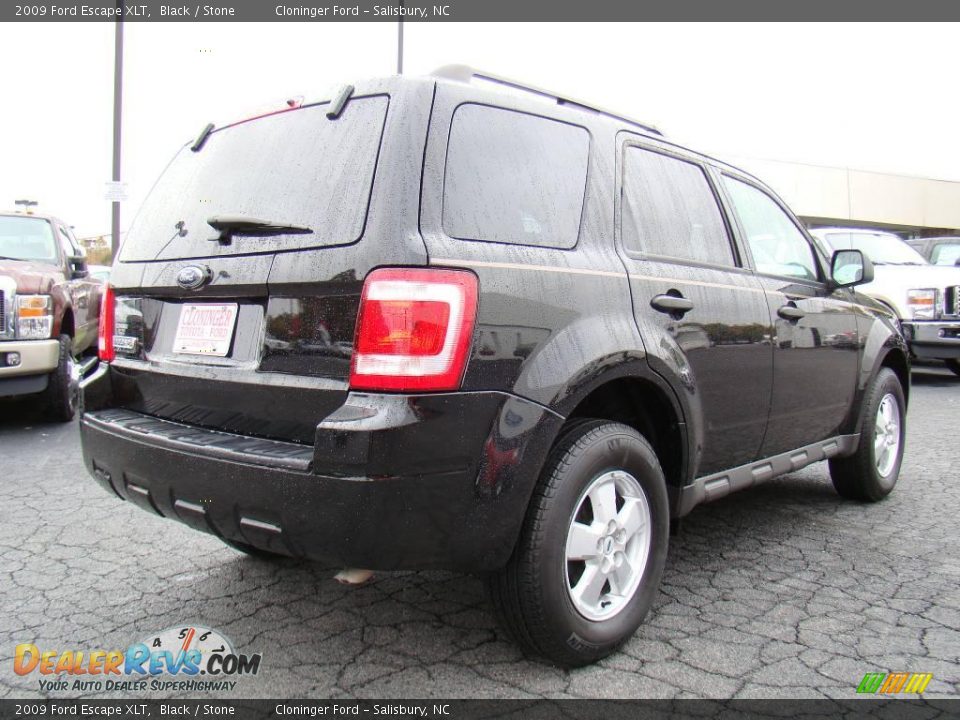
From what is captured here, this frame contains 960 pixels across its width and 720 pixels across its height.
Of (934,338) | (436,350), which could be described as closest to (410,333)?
(436,350)

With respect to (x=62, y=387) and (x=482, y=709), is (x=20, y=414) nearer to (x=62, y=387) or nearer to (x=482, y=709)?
(x=62, y=387)

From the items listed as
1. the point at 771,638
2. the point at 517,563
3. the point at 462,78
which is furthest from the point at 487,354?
the point at 771,638

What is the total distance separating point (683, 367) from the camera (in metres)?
2.87

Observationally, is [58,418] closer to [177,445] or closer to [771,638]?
[177,445]

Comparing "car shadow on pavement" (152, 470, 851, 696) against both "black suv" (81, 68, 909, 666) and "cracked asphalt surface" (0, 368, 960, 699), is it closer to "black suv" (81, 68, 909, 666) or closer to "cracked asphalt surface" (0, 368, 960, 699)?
"cracked asphalt surface" (0, 368, 960, 699)

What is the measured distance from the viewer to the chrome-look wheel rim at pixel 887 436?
14.7 feet

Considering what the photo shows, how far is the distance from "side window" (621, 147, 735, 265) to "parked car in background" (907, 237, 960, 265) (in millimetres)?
10035

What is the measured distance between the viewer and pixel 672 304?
2838mm

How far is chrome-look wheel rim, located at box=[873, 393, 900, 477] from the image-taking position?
449 cm

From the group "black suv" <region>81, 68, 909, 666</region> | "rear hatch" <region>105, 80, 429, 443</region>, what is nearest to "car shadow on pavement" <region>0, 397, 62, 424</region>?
"black suv" <region>81, 68, 909, 666</region>

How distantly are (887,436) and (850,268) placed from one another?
1.10m

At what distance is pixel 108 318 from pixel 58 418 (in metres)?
4.63

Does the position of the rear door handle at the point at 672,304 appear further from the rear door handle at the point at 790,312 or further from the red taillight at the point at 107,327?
the red taillight at the point at 107,327

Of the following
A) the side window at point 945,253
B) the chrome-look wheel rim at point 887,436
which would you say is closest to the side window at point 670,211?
the chrome-look wheel rim at point 887,436
